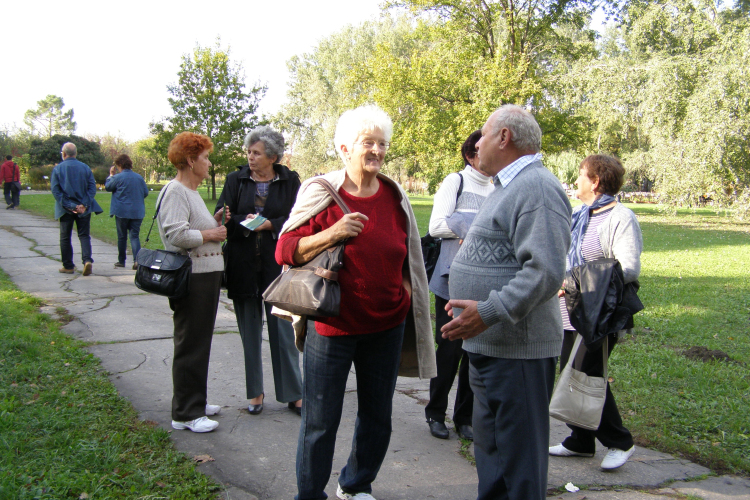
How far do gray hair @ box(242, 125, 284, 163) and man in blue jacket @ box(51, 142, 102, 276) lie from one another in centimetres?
613

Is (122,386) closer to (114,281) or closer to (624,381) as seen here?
(624,381)

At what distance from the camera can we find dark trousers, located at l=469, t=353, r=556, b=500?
89.0 inches

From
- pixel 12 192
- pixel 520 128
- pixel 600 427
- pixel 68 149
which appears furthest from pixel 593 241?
pixel 12 192

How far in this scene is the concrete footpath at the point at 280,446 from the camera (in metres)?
3.14

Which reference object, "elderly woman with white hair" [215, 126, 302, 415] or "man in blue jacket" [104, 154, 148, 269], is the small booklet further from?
"man in blue jacket" [104, 154, 148, 269]

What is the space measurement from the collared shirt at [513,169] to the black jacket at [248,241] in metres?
2.02

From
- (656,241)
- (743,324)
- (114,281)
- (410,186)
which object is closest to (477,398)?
(743,324)

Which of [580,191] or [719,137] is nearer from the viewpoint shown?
[580,191]

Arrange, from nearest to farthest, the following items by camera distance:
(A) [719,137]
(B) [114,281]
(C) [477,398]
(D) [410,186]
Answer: (C) [477,398] < (B) [114,281] < (A) [719,137] < (D) [410,186]

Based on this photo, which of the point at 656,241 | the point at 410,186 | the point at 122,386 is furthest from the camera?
the point at 410,186

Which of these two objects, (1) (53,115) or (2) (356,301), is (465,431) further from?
(1) (53,115)

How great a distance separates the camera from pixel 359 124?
104 inches

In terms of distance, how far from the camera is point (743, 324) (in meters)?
7.17

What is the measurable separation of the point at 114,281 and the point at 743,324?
28.6ft
